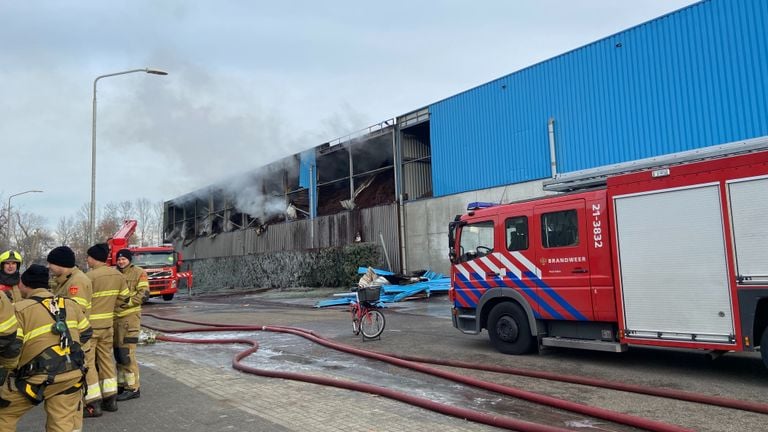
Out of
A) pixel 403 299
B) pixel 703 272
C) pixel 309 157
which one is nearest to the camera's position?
pixel 703 272

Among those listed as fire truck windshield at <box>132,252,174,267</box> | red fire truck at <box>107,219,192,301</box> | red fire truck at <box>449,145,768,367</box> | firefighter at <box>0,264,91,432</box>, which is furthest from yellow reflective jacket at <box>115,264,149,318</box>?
fire truck windshield at <box>132,252,174,267</box>

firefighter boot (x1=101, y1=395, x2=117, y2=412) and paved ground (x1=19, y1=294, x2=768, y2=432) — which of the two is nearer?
paved ground (x1=19, y1=294, x2=768, y2=432)

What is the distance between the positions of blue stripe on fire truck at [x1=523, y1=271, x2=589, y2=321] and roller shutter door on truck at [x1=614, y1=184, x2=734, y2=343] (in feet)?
2.28

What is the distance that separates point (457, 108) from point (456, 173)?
2853 mm

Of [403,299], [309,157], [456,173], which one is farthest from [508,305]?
[309,157]

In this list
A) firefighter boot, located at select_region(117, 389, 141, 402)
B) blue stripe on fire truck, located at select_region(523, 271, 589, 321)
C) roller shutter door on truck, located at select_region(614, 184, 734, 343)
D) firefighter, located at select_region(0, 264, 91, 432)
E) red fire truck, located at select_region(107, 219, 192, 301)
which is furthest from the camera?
red fire truck, located at select_region(107, 219, 192, 301)

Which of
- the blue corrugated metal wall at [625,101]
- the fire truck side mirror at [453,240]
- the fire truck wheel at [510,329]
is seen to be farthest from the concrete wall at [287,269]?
the fire truck wheel at [510,329]

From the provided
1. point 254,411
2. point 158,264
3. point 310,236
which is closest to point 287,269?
point 310,236

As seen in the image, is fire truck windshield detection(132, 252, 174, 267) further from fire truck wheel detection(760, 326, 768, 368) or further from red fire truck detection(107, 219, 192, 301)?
fire truck wheel detection(760, 326, 768, 368)

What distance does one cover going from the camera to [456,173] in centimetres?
2284

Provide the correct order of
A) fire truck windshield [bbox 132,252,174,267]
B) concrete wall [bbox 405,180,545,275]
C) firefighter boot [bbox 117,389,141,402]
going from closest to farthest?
firefighter boot [bbox 117,389,141,402] → concrete wall [bbox 405,180,545,275] → fire truck windshield [bbox 132,252,174,267]

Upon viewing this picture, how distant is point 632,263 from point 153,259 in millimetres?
21456

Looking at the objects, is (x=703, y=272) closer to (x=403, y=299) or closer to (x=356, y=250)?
(x=403, y=299)

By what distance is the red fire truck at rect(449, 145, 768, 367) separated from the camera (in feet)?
19.4
